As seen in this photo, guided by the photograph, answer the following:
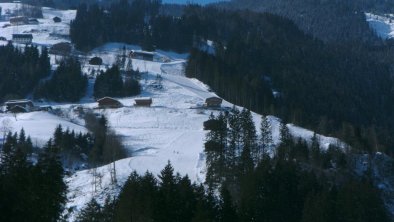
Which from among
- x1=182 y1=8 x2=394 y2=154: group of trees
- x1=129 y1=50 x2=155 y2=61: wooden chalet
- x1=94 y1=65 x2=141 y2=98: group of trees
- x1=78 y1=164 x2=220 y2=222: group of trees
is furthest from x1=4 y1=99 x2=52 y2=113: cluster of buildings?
x1=78 y1=164 x2=220 y2=222: group of trees

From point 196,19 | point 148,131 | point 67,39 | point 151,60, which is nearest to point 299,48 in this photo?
point 196,19

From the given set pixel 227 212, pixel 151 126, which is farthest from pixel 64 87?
pixel 227 212

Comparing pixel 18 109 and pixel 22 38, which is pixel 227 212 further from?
pixel 22 38

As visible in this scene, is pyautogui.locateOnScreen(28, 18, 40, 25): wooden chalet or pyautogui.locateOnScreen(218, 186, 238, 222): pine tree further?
pyautogui.locateOnScreen(28, 18, 40, 25): wooden chalet

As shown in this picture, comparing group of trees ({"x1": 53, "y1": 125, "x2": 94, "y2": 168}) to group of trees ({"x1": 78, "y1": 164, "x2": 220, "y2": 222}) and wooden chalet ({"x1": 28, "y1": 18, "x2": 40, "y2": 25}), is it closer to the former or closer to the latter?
group of trees ({"x1": 78, "y1": 164, "x2": 220, "y2": 222})

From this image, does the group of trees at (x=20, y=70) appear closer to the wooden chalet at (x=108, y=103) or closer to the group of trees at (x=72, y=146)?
the wooden chalet at (x=108, y=103)

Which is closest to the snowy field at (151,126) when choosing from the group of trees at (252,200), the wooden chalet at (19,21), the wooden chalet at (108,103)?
the wooden chalet at (108,103)

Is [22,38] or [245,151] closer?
[245,151]
